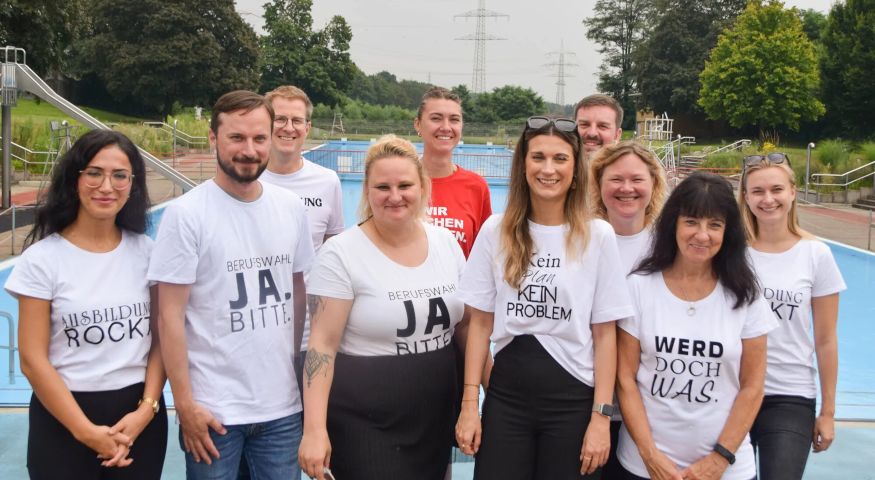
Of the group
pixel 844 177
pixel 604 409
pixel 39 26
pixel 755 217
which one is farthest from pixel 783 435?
pixel 39 26

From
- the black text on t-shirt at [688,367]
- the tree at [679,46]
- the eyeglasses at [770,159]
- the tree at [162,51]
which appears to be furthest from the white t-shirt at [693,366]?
the tree at [679,46]

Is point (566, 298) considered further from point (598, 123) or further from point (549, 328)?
point (598, 123)

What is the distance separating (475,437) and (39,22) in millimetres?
23918

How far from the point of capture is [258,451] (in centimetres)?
260

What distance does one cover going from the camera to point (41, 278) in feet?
7.50

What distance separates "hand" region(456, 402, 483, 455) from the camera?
97.2 inches

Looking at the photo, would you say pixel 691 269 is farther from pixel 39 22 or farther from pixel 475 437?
pixel 39 22

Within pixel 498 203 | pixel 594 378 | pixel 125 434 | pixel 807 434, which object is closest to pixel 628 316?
pixel 594 378

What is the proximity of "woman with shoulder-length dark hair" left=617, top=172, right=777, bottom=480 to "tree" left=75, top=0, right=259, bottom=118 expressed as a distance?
40.9 m

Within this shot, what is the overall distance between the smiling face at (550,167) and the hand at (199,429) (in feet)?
4.88

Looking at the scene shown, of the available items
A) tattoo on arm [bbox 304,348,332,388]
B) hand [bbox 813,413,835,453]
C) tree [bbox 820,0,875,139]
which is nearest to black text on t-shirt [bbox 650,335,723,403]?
hand [bbox 813,413,835,453]

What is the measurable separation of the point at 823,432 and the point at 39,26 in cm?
2472

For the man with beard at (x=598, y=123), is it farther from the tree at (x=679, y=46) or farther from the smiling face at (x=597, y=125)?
the tree at (x=679, y=46)

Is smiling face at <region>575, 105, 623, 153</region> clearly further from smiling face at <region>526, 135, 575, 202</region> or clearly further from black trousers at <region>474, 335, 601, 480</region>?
black trousers at <region>474, 335, 601, 480</region>
